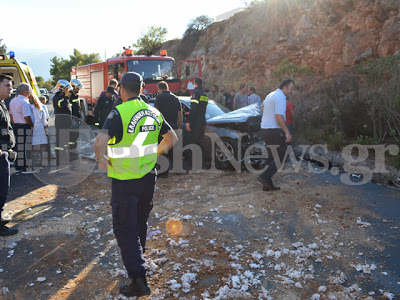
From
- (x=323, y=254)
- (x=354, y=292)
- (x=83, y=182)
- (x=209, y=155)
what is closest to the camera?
(x=354, y=292)

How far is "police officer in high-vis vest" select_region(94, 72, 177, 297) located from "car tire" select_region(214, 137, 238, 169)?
405 cm

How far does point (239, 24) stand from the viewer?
2606cm

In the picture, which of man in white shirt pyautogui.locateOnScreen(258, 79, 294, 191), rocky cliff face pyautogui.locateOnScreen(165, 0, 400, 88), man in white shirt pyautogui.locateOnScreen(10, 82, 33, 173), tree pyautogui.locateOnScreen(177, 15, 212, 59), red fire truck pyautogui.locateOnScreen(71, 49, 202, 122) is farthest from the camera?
tree pyautogui.locateOnScreen(177, 15, 212, 59)

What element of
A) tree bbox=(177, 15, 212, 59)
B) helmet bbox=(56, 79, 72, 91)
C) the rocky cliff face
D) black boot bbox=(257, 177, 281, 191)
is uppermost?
tree bbox=(177, 15, 212, 59)

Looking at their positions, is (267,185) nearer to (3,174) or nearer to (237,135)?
(237,135)

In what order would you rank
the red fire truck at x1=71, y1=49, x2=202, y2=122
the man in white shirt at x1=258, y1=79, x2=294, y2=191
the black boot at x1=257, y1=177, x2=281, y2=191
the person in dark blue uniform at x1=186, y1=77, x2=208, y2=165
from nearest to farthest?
the man in white shirt at x1=258, y1=79, x2=294, y2=191 < the black boot at x1=257, y1=177, x2=281, y2=191 < the person in dark blue uniform at x1=186, y1=77, x2=208, y2=165 < the red fire truck at x1=71, y1=49, x2=202, y2=122

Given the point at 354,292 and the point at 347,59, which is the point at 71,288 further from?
the point at 347,59

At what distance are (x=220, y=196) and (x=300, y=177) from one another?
2054mm

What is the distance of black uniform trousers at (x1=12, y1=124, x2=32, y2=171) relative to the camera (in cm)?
694

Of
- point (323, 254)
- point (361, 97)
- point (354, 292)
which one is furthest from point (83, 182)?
point (361, 97)

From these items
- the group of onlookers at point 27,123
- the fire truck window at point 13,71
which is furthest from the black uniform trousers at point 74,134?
the fire truck window at point 13,71

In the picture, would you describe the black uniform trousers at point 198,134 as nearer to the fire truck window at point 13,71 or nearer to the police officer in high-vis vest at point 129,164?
the police officer in high-vis vest at point 129,164

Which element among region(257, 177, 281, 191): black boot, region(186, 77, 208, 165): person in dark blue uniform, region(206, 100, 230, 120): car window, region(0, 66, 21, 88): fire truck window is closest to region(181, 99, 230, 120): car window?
region(206, 100, 230, 120): car window

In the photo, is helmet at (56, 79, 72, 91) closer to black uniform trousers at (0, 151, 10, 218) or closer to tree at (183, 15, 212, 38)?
black uniform trousers at (0, 151, 10, 218)
